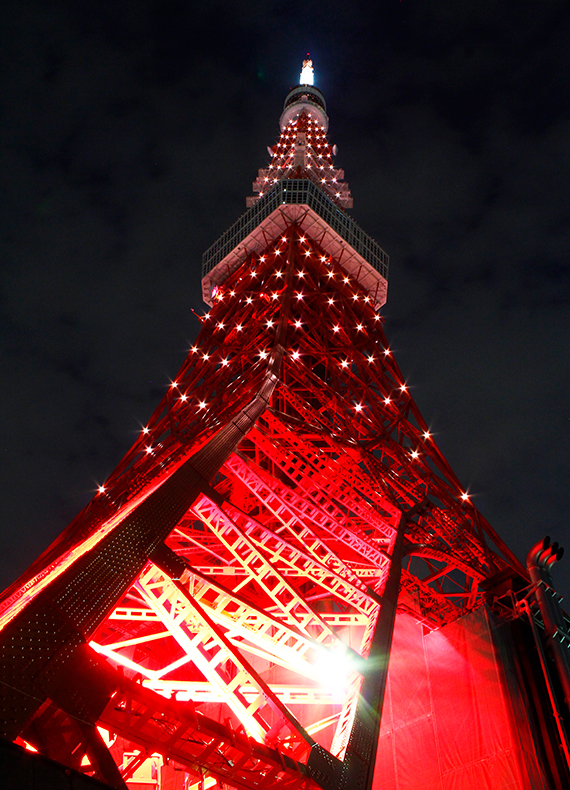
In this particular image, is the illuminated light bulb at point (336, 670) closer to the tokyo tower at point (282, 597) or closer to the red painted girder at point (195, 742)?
the tokyo tower at point (282, 597)

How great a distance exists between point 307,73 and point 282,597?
5433cm

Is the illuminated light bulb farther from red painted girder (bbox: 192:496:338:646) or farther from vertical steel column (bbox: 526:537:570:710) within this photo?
vertical steel column (bbox: 526:537:570:710)

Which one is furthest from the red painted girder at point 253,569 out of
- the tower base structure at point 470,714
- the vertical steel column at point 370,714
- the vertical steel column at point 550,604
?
the vertical steel column at point 550,604

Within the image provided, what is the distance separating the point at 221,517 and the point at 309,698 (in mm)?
3795

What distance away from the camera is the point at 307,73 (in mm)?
57312

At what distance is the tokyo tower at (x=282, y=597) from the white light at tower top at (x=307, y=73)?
105 ft

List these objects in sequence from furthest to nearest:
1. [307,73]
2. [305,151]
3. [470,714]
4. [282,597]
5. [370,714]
A: [307,73] < [305,151] < [282,597] < [470,714] < [370,714]

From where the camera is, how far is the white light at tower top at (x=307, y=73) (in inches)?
2228

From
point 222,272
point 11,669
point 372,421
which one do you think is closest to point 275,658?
point 11,669

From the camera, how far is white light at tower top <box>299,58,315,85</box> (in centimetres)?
5659

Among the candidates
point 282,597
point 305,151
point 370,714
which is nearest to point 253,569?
point 370,714

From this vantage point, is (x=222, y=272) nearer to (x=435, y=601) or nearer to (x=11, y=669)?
(x=435, y=601)

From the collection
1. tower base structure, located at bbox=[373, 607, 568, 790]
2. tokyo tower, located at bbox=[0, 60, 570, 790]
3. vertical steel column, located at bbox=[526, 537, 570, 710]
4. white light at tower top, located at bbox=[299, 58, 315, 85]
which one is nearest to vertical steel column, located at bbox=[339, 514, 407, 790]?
tokyo tower, located at bbox=[0, 60, 570, 790]

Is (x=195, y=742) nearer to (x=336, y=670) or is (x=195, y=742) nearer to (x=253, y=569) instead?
(x=336, y=670)
